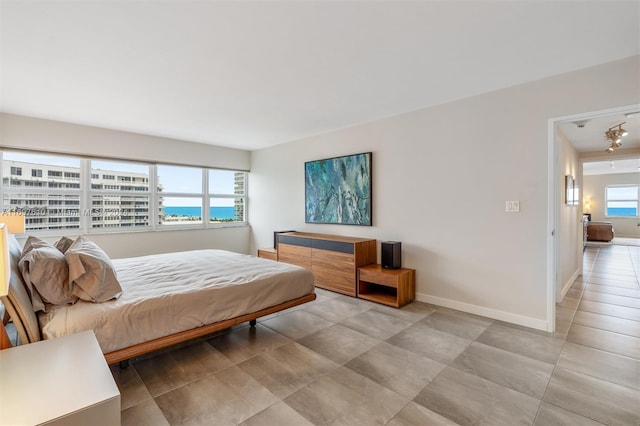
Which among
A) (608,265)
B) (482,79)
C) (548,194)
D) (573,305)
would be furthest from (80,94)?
(608,265)

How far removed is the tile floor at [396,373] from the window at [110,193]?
3.31 meters

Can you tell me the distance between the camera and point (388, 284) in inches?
144

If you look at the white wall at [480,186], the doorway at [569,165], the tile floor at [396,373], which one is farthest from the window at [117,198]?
the doorway at [569,165]

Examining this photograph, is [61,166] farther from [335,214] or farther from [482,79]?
[482,79]

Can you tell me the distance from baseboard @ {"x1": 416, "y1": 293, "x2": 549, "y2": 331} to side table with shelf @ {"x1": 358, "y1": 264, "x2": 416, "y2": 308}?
0.23 metres

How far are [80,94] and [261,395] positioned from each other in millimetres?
3613

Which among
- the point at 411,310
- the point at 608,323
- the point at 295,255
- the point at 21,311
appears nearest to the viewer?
the point at 21,311

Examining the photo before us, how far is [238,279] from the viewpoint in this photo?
8.89ft

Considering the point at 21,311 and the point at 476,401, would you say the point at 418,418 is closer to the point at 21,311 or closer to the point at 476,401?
the point at 476,401

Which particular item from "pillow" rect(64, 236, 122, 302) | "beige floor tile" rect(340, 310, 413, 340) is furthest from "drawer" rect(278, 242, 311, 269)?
"pillow" rect(64, 236, 122, 302)

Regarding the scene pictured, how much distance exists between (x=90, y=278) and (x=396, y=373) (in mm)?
2282

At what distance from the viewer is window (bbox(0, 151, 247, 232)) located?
418 centimetres

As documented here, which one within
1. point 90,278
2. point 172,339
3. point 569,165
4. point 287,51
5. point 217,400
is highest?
point 287,51

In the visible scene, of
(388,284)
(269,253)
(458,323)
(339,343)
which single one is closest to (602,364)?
(458,323)
